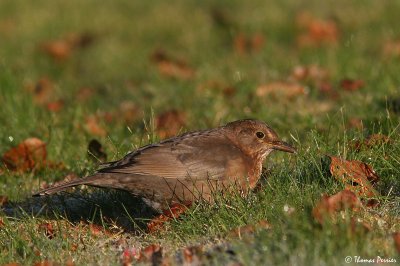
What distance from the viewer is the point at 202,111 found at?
8688mm

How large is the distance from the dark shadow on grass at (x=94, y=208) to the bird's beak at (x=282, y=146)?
99cm

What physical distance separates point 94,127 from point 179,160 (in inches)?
86.5

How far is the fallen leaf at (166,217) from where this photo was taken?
5613mm

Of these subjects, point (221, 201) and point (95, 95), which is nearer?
point (221, 201)

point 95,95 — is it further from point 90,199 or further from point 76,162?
point 90,199

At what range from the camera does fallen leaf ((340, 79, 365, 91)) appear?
28.9ft

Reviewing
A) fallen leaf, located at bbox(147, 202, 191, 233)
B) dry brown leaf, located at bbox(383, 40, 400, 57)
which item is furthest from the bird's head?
dry brown leaf, located at bbox(383, 40, 400, 57)

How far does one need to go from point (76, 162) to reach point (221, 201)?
205 centimetres

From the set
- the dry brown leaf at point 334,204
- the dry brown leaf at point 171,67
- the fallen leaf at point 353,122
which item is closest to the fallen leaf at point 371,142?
the dry brown leaf at point 334,204

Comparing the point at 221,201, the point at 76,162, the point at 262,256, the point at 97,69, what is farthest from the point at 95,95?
the point at 262,256

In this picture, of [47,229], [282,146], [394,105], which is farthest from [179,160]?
[394,105]

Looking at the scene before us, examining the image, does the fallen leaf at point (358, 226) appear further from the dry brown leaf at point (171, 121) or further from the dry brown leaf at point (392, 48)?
the dry brown leaf at point (392, 48)

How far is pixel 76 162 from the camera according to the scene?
7.18m

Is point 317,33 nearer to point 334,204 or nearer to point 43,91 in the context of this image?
point 43,91
